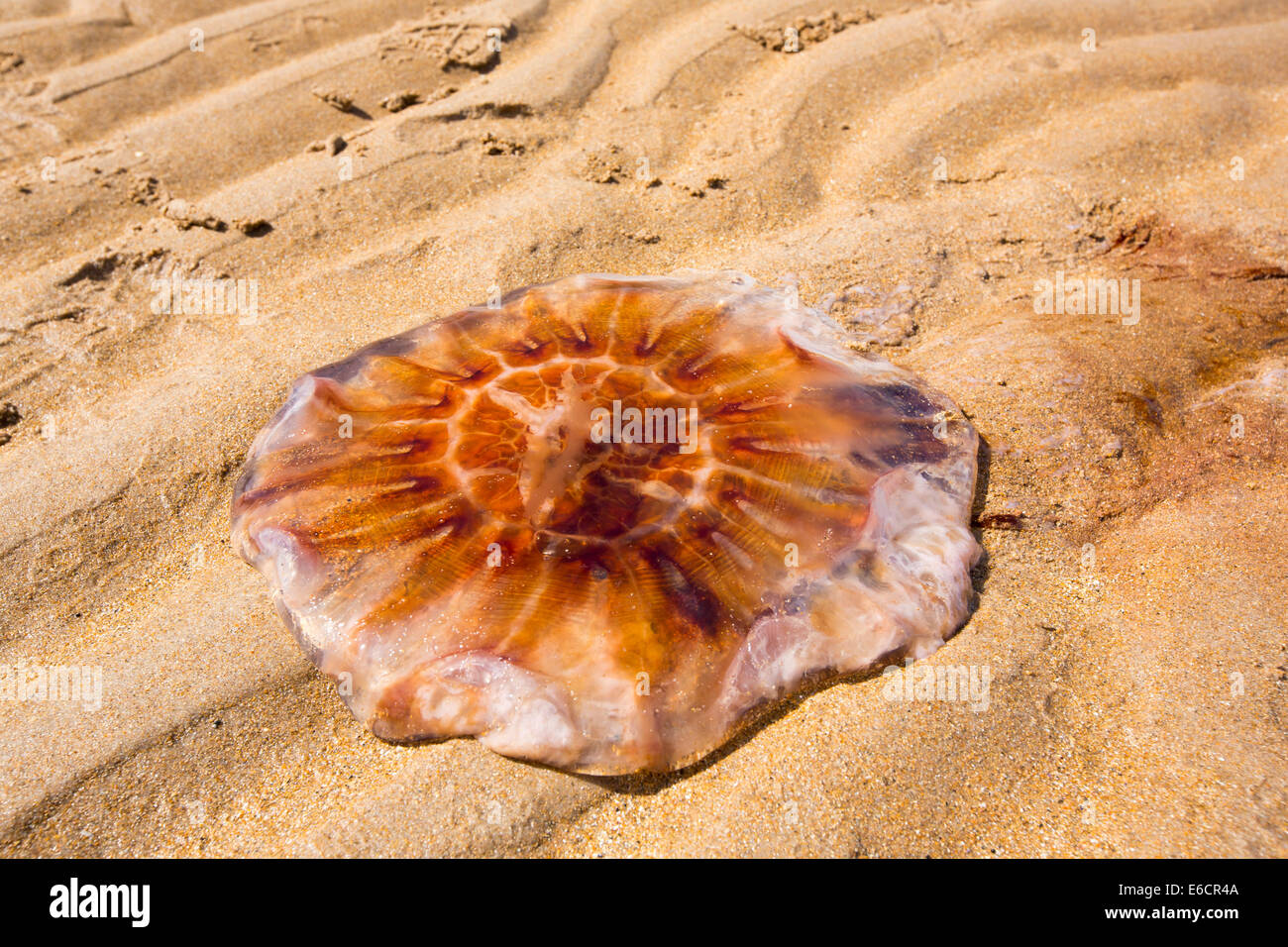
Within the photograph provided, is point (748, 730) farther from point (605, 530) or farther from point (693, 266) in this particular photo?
point (693, 266)

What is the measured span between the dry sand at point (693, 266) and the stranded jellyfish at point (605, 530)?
166mm

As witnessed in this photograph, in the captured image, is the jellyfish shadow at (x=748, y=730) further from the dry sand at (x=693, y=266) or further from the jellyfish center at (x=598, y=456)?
the jellyfish center at (x=598, y=456)

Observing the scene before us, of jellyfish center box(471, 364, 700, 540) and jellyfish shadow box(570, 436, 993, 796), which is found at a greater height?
jellyfish center box(471, 364, 700, 540)

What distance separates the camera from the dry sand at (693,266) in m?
2.11

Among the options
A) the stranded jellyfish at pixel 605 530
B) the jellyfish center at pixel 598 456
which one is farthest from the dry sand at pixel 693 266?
the jellyfish center at pixel 598 456

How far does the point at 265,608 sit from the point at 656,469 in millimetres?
1263

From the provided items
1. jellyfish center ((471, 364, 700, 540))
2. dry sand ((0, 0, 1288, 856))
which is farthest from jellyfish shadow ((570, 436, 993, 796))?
jellyfish center ((471, 364, 700, 540))

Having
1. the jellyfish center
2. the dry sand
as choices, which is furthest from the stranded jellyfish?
the dry sand

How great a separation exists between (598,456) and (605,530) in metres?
0.25

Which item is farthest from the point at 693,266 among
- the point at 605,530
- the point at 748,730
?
the point at 748,730

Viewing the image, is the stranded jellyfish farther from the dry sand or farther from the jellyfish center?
the dry sand

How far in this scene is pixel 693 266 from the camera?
12.1ft

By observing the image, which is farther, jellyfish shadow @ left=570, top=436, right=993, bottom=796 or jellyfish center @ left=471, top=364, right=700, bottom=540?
→ jellyfish center @ left=471, top=364, right=700, bottom=540

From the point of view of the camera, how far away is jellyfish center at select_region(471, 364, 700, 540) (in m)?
2.34
